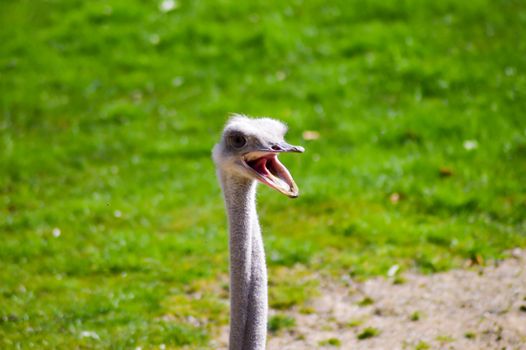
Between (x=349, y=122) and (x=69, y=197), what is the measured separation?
3040 millimetres

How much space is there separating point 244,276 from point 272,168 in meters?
0.54

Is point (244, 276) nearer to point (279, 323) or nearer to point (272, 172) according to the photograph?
point (272, 172)

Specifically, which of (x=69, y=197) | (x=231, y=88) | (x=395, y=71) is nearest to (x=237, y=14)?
(x=231, y=88)

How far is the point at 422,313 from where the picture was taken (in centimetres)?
534

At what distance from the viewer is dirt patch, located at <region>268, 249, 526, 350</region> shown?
491cm

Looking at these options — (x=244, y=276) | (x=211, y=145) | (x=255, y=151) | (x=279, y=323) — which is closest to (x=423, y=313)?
(x=279, y=323)

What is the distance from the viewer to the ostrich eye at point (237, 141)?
3.74 metres

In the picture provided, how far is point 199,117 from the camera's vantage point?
9.12 metres

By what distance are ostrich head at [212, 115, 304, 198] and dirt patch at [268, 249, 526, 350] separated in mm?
1719

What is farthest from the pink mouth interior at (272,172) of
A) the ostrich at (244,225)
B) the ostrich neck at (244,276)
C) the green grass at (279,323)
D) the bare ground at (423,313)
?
the green grass at (279,323)

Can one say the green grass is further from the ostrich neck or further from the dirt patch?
the ostrich neck

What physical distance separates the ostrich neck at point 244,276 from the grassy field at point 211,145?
1442 mm

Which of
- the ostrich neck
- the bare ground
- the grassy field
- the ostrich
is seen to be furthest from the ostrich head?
the grassy field

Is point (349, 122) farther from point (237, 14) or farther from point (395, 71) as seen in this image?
point (237, 14)
